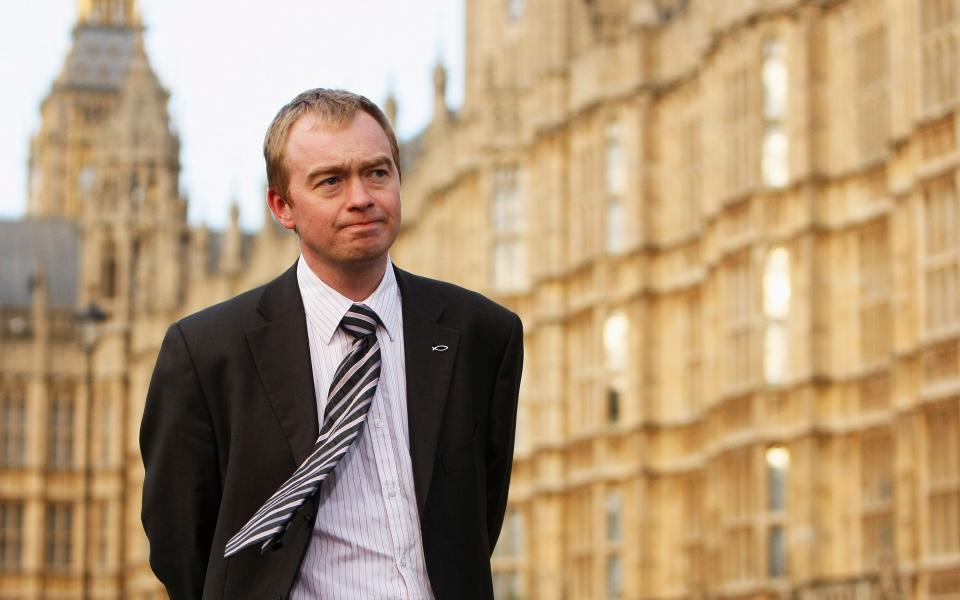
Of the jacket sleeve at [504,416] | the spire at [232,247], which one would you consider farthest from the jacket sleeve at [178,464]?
the spire at [232,247]

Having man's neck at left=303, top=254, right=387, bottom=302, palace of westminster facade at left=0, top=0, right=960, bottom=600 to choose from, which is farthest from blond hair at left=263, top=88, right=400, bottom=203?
palace of westminster facade at left=0, top=0, right=960, bottom=600

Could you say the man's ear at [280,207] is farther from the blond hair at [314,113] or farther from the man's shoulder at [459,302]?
the man's shoulder at [459,302]

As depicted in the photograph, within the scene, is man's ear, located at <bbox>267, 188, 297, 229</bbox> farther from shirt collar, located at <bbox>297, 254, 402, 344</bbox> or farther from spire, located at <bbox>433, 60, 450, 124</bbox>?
spire, located at <bbox>433, 60, 450, 124</bbox>

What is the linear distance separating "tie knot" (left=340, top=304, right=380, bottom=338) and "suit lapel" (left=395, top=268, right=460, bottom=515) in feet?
0.38

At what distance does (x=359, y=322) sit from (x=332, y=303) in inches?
3.4

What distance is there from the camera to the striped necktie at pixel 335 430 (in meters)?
4.53

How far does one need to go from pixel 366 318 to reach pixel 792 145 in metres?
25.6

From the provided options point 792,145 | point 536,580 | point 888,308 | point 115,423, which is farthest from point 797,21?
point 115,423

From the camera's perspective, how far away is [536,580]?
122 ft

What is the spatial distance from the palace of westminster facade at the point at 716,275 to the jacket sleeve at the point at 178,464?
21615mm

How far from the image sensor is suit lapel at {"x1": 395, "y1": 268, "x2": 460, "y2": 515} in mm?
4773

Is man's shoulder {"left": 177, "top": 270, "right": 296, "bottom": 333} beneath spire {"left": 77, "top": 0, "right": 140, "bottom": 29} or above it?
beneath

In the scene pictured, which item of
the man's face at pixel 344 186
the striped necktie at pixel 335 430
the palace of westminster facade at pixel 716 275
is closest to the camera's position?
the striped necktie at pixel 335 430

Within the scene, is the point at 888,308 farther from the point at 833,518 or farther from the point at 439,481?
the point at 439,481
